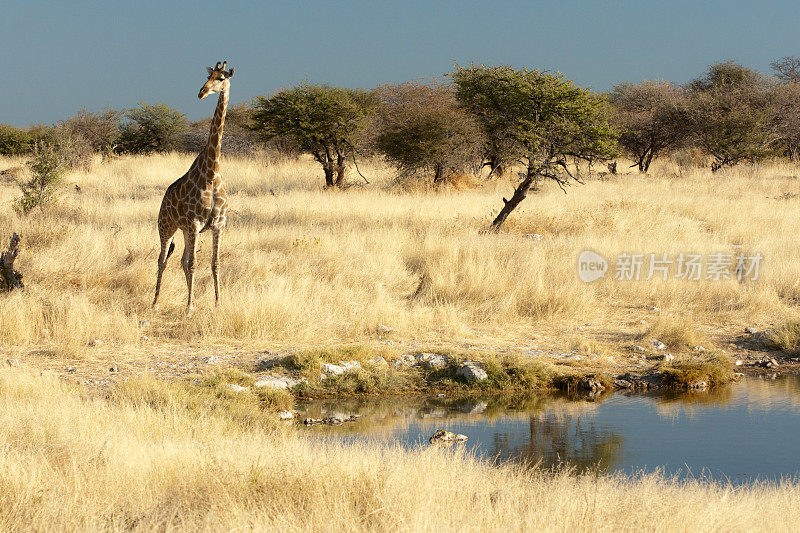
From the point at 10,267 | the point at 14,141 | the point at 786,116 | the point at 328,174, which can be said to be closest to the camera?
the point at 10,267

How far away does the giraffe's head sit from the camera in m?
8.73

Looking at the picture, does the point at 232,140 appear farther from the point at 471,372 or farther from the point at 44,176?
the point at 471,372

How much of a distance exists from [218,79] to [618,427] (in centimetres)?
572

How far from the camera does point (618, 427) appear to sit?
6.61m

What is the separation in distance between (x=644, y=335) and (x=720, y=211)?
847 cm

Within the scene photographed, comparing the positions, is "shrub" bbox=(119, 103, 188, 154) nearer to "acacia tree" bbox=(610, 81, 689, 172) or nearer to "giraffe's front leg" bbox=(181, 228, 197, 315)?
"acacia tree" bbox=(610, 81, 689, 172)

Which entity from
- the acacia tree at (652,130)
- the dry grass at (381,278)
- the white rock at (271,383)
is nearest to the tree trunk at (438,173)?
the dry grass at (381,278)

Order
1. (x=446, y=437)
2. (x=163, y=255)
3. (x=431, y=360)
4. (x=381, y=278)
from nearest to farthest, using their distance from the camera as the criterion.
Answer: (x=446, y=437)
(x=431, y=360)
(x=163, y=255)
(x=381, y=278)

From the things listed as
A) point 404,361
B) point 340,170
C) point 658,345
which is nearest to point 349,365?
point 404,361

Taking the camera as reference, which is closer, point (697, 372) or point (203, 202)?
point (697, 372)

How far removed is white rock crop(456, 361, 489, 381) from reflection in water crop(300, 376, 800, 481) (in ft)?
0.85

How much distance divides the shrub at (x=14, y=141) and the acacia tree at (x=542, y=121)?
69.2 ft

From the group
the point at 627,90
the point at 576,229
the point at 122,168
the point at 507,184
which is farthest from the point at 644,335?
the point at 627,90
